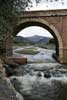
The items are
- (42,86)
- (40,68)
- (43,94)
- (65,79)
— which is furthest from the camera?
(40,68)

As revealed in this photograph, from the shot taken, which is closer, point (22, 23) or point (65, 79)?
point (65, 79)

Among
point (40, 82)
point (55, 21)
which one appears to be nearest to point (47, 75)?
point (40, 82)

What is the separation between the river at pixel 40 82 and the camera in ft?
59.3

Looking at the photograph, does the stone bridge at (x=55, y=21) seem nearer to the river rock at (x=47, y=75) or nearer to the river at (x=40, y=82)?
the river at (x=40, y=82)

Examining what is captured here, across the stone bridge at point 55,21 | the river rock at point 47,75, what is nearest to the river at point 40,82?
the river rock at point 47,75

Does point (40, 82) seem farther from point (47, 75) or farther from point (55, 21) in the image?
point (55, 21)

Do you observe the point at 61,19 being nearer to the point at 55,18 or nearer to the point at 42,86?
the point at 55,18

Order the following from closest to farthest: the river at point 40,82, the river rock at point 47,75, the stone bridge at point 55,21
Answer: the river at point 40,82 < the river rock at point 47,75 < the stone bridge at point 55,21

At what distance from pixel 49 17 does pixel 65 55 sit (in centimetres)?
452

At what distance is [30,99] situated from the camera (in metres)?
17.1

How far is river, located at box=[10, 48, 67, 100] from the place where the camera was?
1808cm

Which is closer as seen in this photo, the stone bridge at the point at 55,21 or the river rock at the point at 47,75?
the river rock at the point at 47,75

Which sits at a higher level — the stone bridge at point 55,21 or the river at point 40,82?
the stone bridge at point 55,21

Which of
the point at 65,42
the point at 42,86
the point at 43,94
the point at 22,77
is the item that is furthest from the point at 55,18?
the point at 43,94
